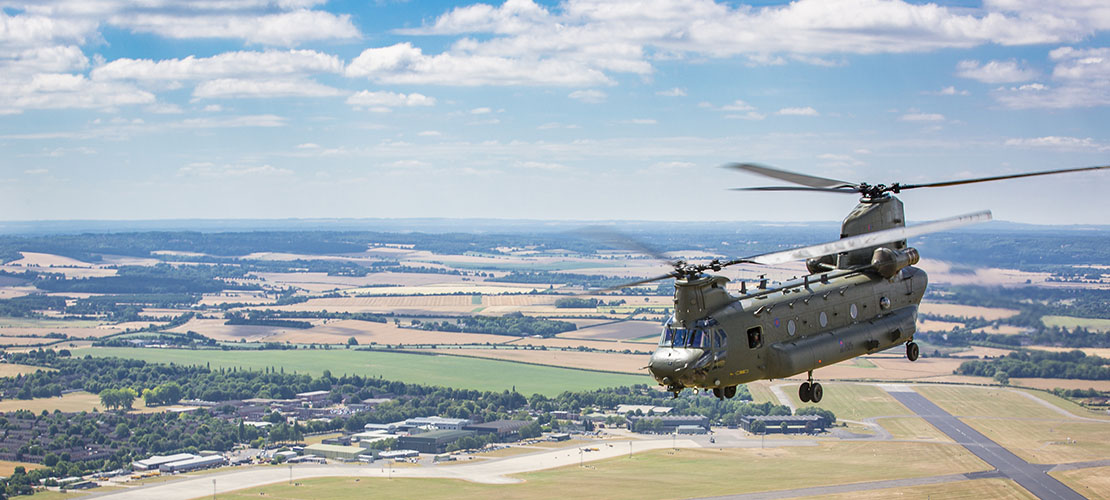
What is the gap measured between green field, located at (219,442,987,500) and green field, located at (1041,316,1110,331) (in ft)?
127

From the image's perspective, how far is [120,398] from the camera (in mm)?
156750

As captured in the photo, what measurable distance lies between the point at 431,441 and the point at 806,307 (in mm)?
94550

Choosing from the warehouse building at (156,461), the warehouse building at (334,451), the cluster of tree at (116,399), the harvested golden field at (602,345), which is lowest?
the warehouse building at (156,461)

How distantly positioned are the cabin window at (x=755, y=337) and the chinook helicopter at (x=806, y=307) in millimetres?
30

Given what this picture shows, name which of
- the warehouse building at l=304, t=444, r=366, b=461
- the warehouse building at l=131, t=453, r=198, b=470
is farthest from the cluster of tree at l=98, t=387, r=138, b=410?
the warehouse building at l=304, t=444, r=366, b=461

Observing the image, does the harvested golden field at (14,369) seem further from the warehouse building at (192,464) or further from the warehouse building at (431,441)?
the warehouse building at (431,441)

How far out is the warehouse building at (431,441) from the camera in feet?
→ 426

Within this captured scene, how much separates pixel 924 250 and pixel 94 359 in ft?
548

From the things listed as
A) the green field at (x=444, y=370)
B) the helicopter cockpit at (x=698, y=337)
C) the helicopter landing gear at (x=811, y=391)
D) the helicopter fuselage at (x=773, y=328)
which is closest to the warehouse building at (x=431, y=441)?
the green field at (x=444, y=370)

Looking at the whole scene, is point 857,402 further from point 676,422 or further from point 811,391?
point 811,391

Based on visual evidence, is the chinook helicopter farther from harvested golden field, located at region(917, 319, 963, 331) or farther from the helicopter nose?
harvested golden field, located at region(917, 319, 963, 331)

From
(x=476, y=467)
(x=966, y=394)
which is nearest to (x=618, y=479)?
(x=476, y=467)

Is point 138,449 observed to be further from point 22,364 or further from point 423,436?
point 22,364

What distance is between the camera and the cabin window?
38.0 meters
